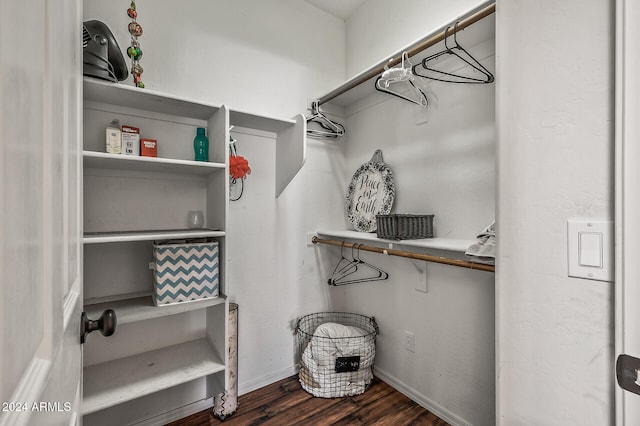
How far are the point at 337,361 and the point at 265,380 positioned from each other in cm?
51

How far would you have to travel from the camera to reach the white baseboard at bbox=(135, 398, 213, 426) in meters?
1.58

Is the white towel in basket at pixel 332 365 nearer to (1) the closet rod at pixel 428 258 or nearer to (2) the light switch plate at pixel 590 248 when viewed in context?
(1) the closet rod at pixel 428 258

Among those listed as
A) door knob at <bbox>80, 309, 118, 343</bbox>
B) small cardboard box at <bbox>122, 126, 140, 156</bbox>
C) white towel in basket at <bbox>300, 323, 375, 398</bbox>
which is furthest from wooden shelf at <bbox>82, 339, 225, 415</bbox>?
small cardboard box at <bbox>122, 126, 140, 156</bbox>

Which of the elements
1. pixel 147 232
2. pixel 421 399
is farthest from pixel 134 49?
pixel 421 399

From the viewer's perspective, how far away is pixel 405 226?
1.53 m

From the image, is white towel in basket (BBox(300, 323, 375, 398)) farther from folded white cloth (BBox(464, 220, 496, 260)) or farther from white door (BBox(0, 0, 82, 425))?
white door (BBox(0, 0, 82, 425))

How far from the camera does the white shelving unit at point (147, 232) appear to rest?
134 centimetres

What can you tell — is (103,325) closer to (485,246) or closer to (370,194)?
(485,246)

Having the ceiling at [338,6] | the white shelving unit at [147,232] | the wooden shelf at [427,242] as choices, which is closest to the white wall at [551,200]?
the wooden shelf at [427,242]

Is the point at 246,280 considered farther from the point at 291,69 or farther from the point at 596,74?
the point at 596,74

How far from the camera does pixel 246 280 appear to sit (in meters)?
1.89

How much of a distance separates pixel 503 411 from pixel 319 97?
199cm

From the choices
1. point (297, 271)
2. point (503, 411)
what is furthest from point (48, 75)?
point (297, 271)

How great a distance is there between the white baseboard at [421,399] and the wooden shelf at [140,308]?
4.02ft
